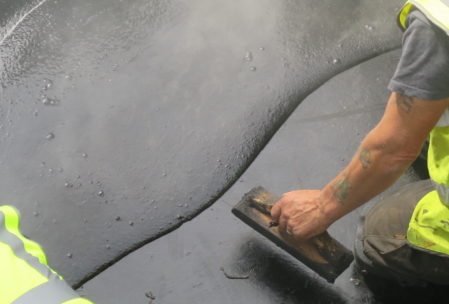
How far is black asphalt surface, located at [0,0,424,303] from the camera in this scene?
2418 mm

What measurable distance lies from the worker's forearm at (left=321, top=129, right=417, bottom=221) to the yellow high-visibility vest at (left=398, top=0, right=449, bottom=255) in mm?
113

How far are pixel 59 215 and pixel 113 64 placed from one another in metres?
0.99

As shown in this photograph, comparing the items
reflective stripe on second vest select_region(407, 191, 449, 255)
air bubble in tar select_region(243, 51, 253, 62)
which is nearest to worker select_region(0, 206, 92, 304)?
reflective stripe on second vest select_region(407, 191, 449, 255)

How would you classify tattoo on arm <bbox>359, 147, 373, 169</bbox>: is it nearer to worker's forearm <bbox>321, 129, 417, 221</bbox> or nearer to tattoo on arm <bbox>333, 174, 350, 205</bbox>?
worker's forearm <bbox>321, 129, 417, 221</bbox>

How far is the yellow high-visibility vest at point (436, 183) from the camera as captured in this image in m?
1.48

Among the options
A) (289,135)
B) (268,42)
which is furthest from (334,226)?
(268,42)

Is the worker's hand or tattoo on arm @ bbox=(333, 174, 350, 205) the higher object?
tattoo on arm @ bbox=(333, 174, 350, 205)

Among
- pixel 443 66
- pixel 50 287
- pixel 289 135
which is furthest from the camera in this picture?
pixel 289 135

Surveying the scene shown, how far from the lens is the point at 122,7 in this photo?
3279mm

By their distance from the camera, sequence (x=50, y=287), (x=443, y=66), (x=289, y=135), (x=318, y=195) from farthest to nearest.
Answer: (x=289, y=135)
(x=318, y=195)
(x=443, y=66)
(x=50, y=287)

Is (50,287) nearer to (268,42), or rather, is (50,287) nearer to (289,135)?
(289,135)

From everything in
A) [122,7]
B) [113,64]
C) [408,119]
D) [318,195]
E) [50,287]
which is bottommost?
[318,195]

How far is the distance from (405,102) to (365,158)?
29 cm

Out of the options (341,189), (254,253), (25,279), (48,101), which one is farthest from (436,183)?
(48,101)
